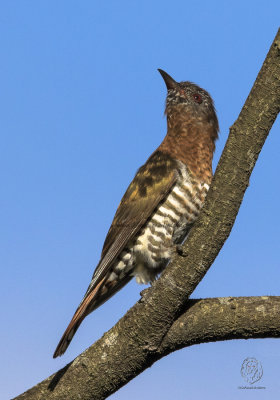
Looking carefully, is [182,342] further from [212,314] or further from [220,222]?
[220,222]

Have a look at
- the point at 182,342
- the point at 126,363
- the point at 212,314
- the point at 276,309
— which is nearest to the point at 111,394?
the point at 126,363

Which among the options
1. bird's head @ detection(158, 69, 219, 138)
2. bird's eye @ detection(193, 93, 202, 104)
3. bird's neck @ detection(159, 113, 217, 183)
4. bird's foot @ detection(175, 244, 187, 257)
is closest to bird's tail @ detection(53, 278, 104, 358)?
bird's foot @ detection(175, 244, 187, 257)

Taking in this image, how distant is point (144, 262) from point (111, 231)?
0.47m

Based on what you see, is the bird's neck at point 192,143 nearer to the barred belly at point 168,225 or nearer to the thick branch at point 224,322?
the barred belly at point 168,225

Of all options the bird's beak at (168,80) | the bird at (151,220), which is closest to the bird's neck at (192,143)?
the bird at (151,220)

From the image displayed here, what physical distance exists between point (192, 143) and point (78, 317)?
2491 mm

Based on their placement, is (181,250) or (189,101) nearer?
(181,250)

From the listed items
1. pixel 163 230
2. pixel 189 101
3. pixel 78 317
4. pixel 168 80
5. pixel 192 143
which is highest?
pixel 168 80

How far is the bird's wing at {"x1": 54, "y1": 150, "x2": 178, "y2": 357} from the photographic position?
542 centimetres

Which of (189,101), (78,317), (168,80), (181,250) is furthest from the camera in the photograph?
(168,80)

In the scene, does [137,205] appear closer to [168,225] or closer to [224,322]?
[168,225]

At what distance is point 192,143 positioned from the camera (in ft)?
21.3

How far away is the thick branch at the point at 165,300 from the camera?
14.0 feet

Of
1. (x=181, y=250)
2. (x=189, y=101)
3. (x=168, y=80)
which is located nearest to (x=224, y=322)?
(x=181, y=250)
